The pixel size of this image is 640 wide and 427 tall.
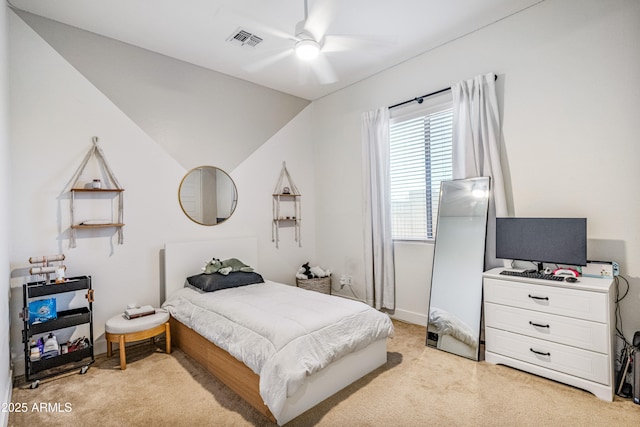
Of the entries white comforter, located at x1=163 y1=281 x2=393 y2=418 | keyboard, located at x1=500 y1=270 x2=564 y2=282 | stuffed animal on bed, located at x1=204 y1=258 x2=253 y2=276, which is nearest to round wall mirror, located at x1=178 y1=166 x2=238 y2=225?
stuffed animal on bed, located at x1=204 y1=258 x2=253 y2=276

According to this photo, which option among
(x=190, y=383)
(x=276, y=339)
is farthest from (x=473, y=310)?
(x=190, y=383)

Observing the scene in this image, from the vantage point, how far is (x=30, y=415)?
6.84ft

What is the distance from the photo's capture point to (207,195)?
148 inches

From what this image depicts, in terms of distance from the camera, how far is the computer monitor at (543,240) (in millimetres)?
2389

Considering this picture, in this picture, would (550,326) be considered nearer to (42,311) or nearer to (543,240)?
(543,240)

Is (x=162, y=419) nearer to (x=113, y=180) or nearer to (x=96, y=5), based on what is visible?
(x=113, y=180)

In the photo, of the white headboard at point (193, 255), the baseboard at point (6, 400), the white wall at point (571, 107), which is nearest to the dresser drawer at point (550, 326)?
the white wall at point (571, 107)

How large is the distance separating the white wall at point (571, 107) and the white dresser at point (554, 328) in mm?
463

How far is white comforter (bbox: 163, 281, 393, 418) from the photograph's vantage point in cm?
194

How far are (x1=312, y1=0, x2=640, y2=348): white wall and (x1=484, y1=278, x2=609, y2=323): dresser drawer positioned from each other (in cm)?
47

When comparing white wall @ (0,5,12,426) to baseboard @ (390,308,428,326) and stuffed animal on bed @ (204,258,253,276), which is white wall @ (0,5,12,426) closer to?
stuffed animal on bed @ (204,258,253,276)

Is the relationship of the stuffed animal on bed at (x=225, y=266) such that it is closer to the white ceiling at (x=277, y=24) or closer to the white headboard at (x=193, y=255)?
the white headboard at (x=193, y=255)

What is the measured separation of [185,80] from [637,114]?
404 centimetres

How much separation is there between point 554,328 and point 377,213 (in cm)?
204
